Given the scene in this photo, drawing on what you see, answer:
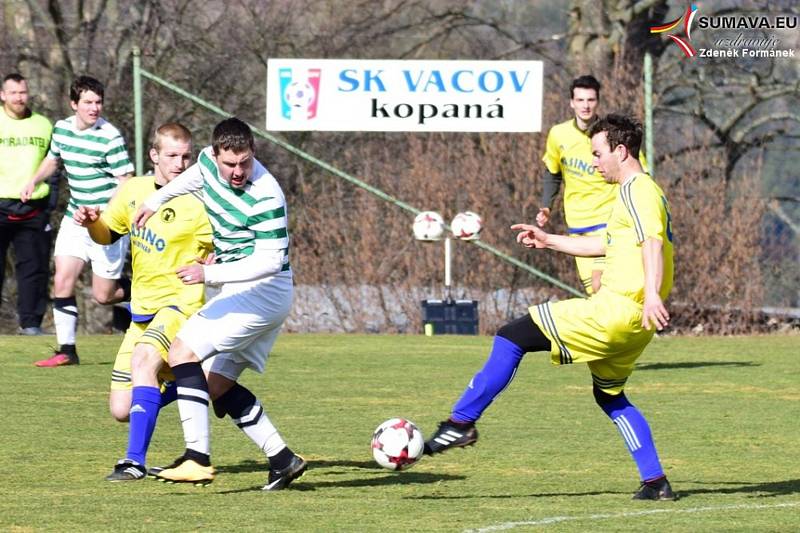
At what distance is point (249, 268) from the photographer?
255 inches

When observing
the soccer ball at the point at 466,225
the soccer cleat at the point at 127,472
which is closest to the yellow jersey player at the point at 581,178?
the soccer ball at the point at 466,225

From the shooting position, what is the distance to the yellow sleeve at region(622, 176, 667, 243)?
6.31 meters

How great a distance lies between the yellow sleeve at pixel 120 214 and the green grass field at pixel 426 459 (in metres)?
1.16

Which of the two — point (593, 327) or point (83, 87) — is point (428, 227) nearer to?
point (83, 87)

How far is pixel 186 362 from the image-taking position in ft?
21.5

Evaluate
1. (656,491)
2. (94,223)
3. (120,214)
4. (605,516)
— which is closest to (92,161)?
(120,214)

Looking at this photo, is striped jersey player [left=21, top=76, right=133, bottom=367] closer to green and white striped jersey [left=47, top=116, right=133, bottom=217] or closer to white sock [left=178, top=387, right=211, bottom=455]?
green and white striped jersey [left=47, top=116, right=133, bottom=217]

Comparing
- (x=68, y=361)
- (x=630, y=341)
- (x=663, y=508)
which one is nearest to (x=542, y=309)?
(x=630, y=341)

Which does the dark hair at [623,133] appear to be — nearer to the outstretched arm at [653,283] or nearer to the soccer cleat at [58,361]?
the outstretched arm at [653,283]

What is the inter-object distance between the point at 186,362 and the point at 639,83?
379 inches

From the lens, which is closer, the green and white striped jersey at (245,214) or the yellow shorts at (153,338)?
the green and white striped jersey at (245,214)

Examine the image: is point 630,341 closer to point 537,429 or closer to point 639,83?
point 537,429

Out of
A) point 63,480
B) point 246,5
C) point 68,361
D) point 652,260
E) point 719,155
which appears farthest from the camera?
point 246,5

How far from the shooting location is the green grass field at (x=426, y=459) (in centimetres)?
604
